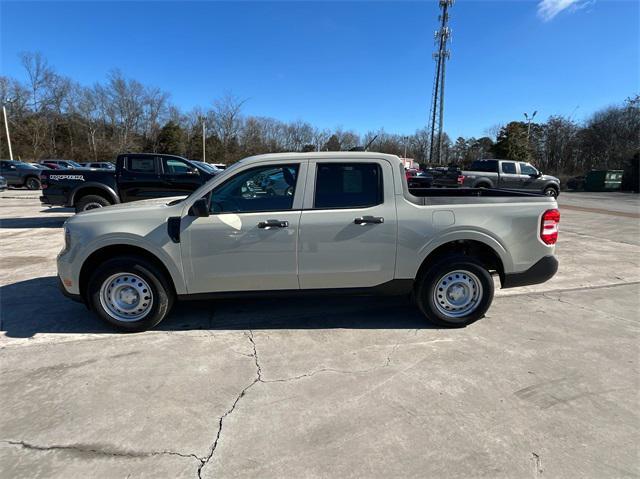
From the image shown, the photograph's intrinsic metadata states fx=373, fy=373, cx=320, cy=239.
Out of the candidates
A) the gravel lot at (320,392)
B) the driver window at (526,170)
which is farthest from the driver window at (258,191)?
the driver window at (526,170)

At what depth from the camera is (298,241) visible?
367 cm

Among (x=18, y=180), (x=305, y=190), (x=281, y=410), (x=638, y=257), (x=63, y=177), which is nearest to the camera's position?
(x=281, y=410)

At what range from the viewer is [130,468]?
2.16 m

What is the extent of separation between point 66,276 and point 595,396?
4823 millimetres

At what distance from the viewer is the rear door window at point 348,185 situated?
376 centimetres

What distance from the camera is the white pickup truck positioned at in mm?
3664

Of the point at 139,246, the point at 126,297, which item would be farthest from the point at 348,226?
the point at 126,297

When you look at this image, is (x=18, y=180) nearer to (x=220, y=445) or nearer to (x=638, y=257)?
(x=220, y=445)

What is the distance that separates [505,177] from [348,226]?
16.8 m

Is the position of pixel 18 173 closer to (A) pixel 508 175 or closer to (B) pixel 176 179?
(B) pixel 176 179

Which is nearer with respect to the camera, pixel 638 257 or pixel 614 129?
pixel 638 257

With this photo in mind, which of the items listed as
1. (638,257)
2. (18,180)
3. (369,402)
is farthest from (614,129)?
(18,180)

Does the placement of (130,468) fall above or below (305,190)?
below

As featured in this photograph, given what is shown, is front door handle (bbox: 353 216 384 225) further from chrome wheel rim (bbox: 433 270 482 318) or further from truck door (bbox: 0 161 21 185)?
truck door (bbox: 0 161 21 185)
